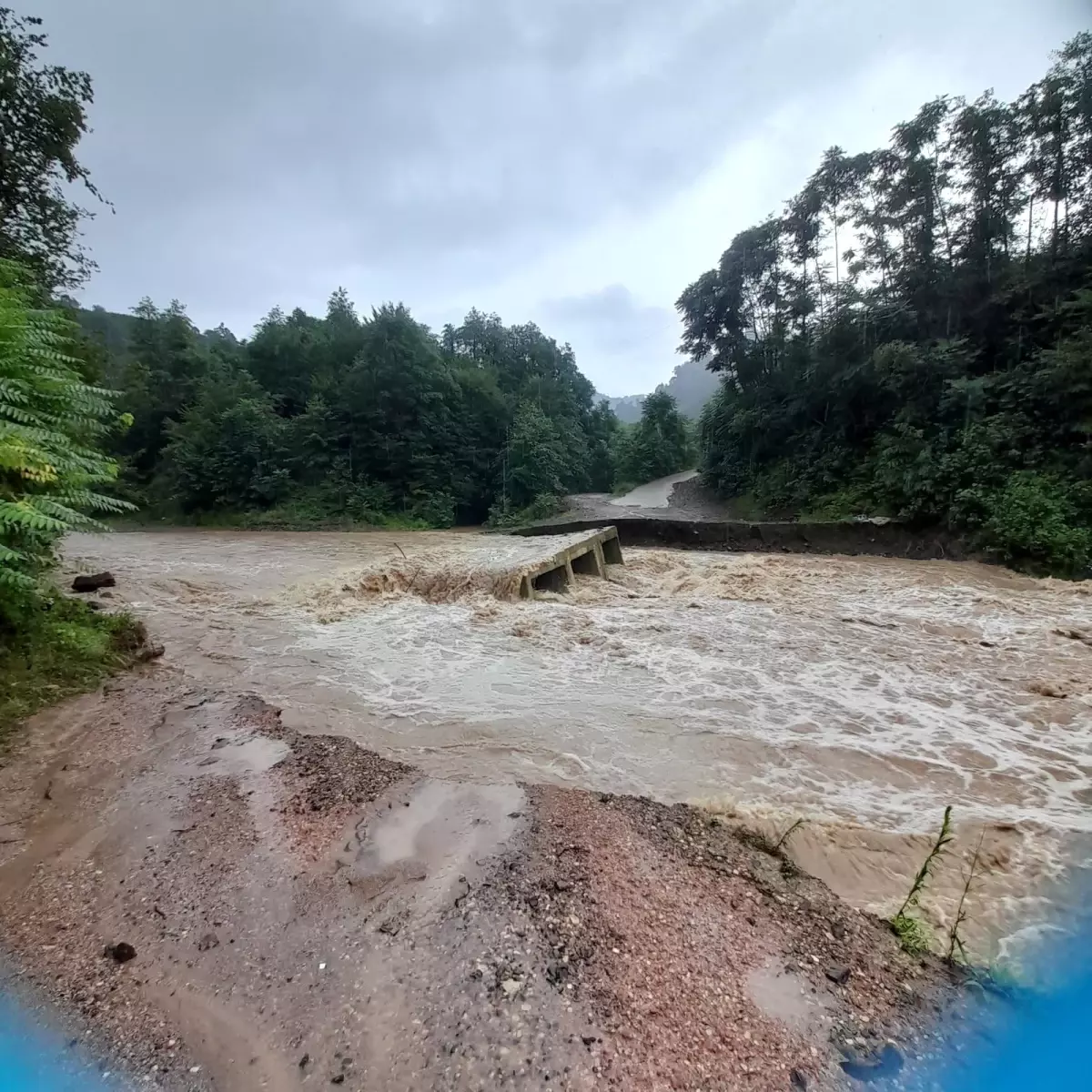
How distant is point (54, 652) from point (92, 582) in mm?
4422

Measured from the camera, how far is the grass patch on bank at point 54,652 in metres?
4.67

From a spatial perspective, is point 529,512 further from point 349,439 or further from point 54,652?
point 54,652

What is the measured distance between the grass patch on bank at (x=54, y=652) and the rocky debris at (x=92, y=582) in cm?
296

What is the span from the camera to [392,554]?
15.1 meters

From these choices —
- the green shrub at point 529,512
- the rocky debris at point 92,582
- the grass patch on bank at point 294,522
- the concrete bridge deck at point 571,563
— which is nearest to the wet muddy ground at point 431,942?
the rocky debris at point 92,582

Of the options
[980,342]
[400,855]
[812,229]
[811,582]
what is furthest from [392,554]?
[812,229]

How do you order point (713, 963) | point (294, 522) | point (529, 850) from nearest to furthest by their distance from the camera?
1. point (713, 963)
2. point (529, 850)
3. point (294, 522)

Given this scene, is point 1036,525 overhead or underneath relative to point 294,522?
underneath

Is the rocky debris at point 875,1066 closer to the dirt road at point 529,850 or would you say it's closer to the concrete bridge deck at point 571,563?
the dirt road at point 529,850

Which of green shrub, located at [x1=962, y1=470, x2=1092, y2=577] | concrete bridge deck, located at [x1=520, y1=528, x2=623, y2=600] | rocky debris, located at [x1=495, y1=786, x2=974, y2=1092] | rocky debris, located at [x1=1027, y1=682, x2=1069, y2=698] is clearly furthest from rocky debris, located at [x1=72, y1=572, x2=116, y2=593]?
green shrub, located at [x1=962, y1=470, x2=1092, y2=577]

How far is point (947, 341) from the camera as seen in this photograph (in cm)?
1471

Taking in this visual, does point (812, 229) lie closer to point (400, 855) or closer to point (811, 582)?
point (811, 582)

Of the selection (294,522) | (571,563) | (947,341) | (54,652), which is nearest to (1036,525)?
(947,341)

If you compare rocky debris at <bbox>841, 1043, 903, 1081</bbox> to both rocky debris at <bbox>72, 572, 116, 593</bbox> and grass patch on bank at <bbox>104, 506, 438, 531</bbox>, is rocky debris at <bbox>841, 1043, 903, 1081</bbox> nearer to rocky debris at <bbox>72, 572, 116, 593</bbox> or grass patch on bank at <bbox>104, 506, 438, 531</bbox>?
rocky debris at <bbox>72, 572, 116, 593</bbox>
